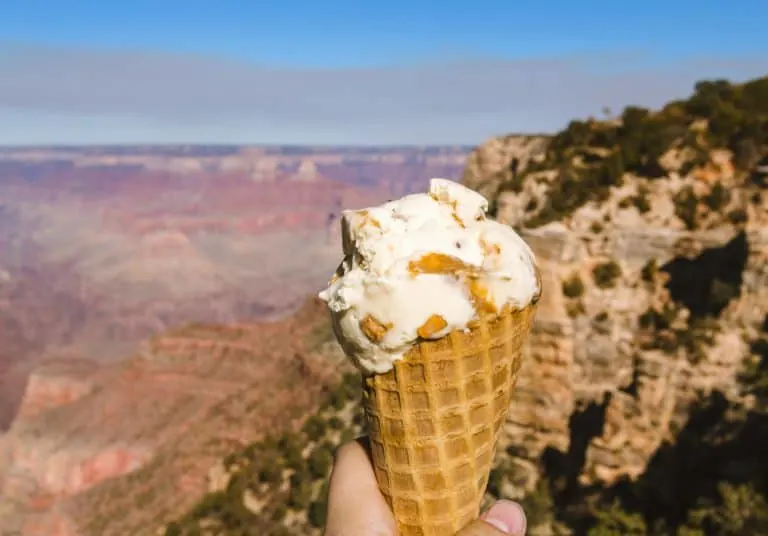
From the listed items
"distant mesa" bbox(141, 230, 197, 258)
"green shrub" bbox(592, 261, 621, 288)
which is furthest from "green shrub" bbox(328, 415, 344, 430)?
"distant mesa" bbox(141, 230, 197, 258)

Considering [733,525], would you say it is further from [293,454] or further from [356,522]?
[293,454]

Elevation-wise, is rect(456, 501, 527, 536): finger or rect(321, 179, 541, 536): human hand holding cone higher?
rect(321, 179, 541, 536): human hand holding cone

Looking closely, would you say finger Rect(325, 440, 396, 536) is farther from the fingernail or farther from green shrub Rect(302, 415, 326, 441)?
green shrub Rect(302, 415, 326, 441)

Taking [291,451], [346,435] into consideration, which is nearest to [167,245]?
[291,451]

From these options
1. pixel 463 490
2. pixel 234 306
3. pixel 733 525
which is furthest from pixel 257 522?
pixel 234 306

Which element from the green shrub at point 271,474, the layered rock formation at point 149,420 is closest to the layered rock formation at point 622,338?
the green shrub at point 271,474

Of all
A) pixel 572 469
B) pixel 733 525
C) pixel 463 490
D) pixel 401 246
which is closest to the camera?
pixel 401 246
